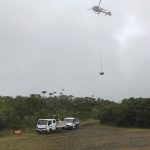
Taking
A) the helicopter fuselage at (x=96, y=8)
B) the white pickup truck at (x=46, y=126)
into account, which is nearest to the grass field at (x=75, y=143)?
the white pickup truck at (x=46, y=126)

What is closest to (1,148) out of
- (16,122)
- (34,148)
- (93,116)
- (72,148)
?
(34,148)

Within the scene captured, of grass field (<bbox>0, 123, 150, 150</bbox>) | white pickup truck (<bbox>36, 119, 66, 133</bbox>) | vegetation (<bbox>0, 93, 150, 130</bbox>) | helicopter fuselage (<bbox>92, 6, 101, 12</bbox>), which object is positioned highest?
→ helicopter fuselage (<bbox>92, 6, 101, 12</bbox>)

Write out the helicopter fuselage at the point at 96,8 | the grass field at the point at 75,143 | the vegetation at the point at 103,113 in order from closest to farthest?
1. the helicopter fuselage at the point at 96,8
2. the grass field at the point at 75,143
3. the vegetation at the point at 103,113

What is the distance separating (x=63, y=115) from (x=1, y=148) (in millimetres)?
50913

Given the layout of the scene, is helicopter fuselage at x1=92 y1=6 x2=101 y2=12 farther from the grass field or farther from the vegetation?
the vegetation

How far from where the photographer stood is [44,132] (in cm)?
A: 5741

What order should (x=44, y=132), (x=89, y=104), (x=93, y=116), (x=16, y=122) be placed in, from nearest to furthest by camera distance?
(x=44, y=132)
(x=16, y=122)
(x=93, y=116)
(x=89, y=104)

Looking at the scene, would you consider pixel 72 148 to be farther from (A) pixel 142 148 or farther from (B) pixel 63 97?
(B) pixel 63 97

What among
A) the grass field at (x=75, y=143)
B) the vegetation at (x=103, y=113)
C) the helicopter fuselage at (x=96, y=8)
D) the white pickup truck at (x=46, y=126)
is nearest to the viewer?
the helicopter fuselage at (x=96, y=8)

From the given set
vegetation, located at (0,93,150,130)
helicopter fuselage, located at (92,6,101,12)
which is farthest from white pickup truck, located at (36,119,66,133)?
helicopter fuselage, located at (92,6,101,12)

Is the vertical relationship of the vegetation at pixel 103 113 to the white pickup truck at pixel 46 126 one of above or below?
above

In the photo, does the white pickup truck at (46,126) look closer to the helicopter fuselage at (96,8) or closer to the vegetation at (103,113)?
the vegetation at (103,113)

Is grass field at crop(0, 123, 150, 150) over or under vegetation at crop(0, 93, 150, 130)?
under

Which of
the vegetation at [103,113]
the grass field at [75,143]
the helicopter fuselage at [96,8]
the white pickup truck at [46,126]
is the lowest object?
the grass field at [75,143]
